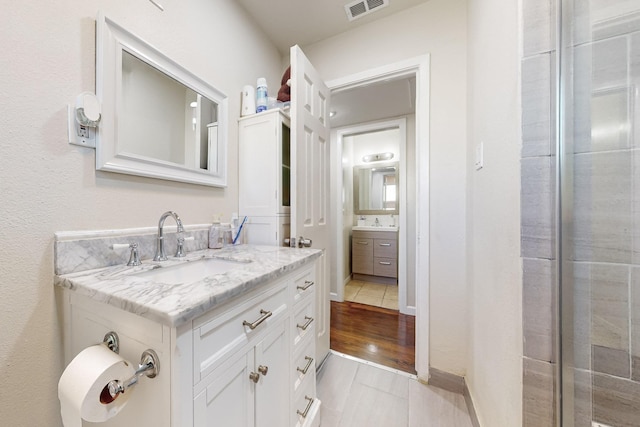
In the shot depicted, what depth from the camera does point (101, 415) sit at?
19.1 inches

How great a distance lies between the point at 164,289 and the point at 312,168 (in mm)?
1056

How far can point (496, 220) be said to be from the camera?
90cm

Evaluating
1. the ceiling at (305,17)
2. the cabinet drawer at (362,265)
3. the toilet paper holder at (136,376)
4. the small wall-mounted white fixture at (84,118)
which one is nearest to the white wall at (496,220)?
the ceiling at (305,17)

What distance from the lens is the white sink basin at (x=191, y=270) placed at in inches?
33.3

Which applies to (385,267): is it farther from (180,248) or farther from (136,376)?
(136,376)

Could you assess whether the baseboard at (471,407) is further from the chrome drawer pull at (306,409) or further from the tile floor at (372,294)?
the tile floor at (372,294)

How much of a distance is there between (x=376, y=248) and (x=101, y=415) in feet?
10.5

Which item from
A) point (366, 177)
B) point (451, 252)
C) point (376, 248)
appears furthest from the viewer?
point (366, 177)

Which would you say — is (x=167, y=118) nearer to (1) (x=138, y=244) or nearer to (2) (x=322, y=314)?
(1) (x=138, y=244)

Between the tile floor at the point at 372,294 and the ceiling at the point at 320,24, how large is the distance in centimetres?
220

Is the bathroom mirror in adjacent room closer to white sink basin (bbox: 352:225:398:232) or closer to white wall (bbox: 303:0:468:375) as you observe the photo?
white sink basin (bbox: 352:225:398:232)

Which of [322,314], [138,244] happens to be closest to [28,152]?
[138,244]

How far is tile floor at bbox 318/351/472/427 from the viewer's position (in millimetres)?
1164

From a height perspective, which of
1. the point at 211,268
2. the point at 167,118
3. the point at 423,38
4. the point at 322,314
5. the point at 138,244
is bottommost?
the point at 322,314
